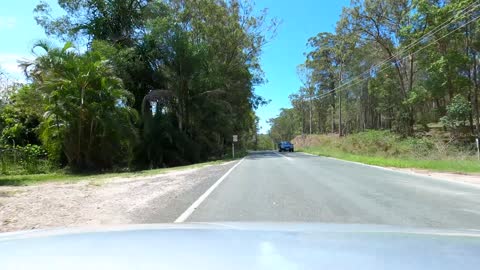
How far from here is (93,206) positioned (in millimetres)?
10984

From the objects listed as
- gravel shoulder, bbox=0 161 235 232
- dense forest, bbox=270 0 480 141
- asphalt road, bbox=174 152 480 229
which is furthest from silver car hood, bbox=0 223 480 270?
dense forest, bbox=270 0 480 141

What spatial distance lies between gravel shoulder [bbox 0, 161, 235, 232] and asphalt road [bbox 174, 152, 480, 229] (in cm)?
66

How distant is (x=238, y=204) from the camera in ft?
35.1

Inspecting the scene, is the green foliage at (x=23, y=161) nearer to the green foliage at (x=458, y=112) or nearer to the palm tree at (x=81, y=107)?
the palm tree at (x=81, y=107)

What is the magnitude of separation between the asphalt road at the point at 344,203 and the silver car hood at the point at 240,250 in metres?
4.17

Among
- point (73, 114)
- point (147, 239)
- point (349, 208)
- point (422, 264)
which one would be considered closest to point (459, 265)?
point (422, 264)

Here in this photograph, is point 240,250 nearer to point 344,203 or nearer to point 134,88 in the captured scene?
point 344,203

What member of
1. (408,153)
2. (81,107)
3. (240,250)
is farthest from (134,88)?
(240,250)

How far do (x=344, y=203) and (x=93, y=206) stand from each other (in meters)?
5.91

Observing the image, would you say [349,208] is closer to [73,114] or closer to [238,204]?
[238,204]

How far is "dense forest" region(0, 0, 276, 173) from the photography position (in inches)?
1102

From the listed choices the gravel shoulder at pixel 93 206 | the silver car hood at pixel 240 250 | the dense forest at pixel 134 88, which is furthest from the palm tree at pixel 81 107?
the silver car hood at pixel 240 250

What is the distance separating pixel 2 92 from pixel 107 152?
1582 centimetres

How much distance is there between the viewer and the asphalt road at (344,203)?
862 centimetres
